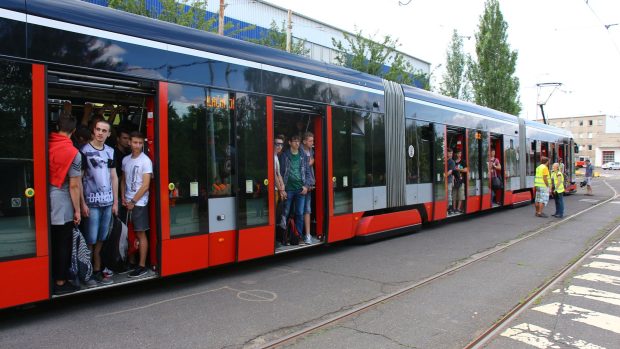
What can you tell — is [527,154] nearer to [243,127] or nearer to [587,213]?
[587,213]

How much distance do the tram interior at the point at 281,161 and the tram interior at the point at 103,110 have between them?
2325 mm

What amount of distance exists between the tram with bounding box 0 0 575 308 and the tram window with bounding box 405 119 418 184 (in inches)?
1.8

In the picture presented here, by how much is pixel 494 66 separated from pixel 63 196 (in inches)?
1374

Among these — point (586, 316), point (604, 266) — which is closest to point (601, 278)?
point (604, 266)

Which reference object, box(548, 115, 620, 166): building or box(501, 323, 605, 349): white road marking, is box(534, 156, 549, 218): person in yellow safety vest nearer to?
box(501, 323, 605, 349): white road marking

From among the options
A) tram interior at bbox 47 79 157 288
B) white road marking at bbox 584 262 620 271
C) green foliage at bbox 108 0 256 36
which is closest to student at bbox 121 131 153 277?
tram interior at bbox 47 79 157 288

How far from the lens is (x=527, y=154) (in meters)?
17.5

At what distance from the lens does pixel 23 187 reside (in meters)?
4.27

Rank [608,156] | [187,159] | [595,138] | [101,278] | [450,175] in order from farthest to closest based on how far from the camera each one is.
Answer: [595,138], [608,156], [450,175], [187,159], [101,278]

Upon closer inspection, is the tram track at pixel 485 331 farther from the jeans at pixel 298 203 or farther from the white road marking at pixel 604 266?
the jeans at pixel 298 203

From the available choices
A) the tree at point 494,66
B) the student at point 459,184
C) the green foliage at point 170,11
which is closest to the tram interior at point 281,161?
the student at point 459,184

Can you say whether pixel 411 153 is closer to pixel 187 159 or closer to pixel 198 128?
pixel 198 128

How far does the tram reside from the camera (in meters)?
4.29

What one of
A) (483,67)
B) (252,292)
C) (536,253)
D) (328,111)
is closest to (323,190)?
(328,111)
